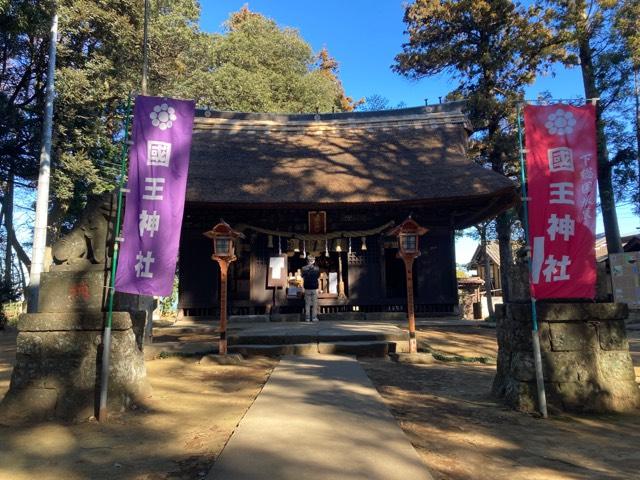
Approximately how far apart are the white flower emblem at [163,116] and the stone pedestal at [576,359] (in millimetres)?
4760

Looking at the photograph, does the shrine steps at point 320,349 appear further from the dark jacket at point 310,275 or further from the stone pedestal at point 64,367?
the stone pedestal at point 64,367

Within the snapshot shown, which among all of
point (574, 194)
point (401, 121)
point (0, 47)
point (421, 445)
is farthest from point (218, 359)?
point (0, 47)

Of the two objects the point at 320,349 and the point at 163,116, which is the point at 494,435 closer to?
the point at 320,349

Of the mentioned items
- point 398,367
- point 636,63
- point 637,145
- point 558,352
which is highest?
point 636,63

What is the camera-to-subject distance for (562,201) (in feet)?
16.6

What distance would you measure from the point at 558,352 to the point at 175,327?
32.0 ft

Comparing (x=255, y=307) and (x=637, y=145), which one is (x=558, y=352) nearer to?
(x=255, y=307)

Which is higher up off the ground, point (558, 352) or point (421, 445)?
point (558, 352)

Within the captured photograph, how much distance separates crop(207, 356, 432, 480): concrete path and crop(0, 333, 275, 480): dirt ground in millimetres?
281

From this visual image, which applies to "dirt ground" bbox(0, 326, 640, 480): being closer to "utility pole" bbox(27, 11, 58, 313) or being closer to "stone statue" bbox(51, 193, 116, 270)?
"stone statue" bbox(51, 193, 116, 270)

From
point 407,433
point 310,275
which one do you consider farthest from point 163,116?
point 310,275

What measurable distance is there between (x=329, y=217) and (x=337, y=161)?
186 centimetres

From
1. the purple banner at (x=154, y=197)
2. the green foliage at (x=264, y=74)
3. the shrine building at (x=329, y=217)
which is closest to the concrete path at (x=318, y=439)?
the purple banner at (x=154, y=197)

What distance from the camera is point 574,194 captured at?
200 inches
